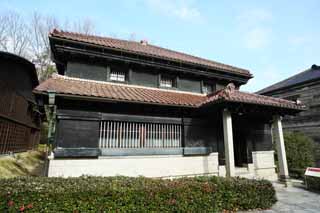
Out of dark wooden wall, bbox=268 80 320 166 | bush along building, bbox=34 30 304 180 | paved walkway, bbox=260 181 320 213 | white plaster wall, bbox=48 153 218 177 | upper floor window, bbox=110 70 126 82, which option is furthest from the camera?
dark wooden wall, bbox=268 80 320 166

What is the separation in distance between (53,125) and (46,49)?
1895 centimetres

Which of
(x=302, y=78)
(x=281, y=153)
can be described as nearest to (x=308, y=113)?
(x=302, y=78)

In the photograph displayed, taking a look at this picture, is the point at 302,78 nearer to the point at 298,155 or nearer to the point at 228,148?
the point at 298,155

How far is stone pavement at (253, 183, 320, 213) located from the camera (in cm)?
560

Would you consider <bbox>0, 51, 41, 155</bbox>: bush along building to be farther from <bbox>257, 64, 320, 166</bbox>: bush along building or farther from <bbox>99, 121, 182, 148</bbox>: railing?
<bbox>257, 64, 320, 166</bbox>: bush along building

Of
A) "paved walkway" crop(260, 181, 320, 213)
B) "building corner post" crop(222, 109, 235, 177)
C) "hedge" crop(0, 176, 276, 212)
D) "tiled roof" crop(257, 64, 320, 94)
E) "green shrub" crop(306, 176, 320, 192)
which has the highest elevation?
"tiled roof" crop(257, 64, 320, 94)

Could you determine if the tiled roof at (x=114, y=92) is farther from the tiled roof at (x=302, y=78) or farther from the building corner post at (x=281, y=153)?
the tiled roof at (x=302, y=78)

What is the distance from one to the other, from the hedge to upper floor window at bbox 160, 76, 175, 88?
218 inches

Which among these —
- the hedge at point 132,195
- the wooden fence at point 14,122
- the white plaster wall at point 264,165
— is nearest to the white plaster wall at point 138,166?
the hedge at point 132,195

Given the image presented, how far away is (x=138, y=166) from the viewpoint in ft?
24.2

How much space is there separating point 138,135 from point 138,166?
1199mm

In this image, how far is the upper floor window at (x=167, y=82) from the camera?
1010cm

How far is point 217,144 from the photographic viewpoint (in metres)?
8.95

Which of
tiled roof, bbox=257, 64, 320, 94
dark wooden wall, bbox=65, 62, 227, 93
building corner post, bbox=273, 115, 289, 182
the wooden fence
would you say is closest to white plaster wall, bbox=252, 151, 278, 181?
building corner post, bbox=273, 115, 289, 182
